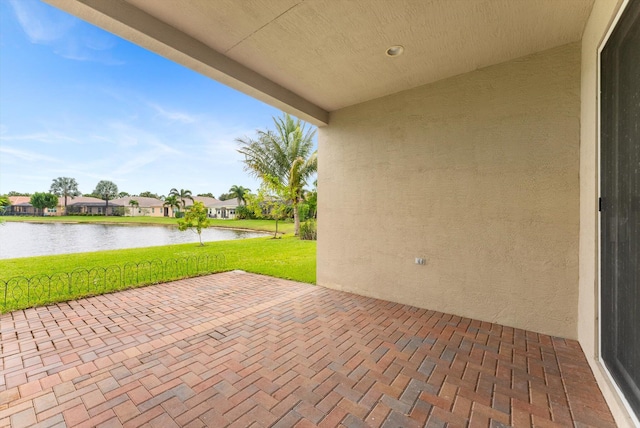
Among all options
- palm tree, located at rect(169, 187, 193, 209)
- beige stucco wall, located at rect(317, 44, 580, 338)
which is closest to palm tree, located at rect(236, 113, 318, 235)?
beige stucco wall, located at rect(317, 44, 580, 338)

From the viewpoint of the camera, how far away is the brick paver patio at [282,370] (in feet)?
5.59

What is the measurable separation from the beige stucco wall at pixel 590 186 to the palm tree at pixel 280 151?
11.7 metres

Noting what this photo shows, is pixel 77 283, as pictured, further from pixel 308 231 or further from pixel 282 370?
pixel 308 231

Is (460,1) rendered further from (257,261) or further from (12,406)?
(257,261)

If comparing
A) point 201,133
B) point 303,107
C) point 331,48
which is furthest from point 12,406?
point 201,133

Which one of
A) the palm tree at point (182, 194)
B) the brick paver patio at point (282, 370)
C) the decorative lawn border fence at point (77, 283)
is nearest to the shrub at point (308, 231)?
the decorative lawn border fence at point (77, 283)

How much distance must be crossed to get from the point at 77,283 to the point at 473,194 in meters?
7.05

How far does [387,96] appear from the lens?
4109 millimetres

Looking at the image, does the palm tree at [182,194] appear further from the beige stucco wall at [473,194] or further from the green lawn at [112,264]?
the beige stucco wall at [473,194]

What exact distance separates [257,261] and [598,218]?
6.82m

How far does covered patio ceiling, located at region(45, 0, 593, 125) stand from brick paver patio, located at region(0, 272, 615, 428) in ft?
10.2

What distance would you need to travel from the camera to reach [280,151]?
45.6 feet

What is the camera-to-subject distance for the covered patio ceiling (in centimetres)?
229

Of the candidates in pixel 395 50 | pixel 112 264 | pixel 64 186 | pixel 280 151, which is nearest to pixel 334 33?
pixel 395 50
